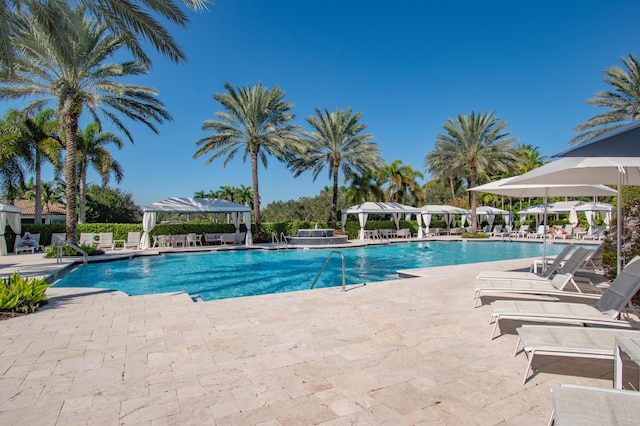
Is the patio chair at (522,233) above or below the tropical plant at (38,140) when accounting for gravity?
below

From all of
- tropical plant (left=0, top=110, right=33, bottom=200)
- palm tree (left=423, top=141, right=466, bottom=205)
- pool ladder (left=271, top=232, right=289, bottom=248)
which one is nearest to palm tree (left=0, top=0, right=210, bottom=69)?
tropical plant (left=0, top=110, right=33, bottom=200)

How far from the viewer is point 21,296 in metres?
5.40

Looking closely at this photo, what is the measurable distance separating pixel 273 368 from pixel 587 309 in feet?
11.5

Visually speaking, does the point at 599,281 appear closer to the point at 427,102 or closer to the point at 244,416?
the point at 244,416

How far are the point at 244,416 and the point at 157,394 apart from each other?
0.83 metres

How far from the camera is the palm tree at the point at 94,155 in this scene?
2244 centimetres

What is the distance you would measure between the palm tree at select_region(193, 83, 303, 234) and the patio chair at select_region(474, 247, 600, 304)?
1560 centimetres

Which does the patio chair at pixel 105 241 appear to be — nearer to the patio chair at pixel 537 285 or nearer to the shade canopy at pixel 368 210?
the shade canopy at pixel 368 210

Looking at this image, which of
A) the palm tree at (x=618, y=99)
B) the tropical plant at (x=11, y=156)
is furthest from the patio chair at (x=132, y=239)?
the palm tree at (x=618, y=99)

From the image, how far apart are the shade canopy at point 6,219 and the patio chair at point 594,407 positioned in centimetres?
1828

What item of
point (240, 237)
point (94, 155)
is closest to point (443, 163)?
point (240, 237)

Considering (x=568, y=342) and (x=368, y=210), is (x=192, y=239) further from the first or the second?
(x=568, y=342)

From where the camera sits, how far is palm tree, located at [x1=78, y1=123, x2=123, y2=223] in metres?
22.4

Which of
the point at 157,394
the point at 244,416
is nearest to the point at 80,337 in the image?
the point at 157,394
